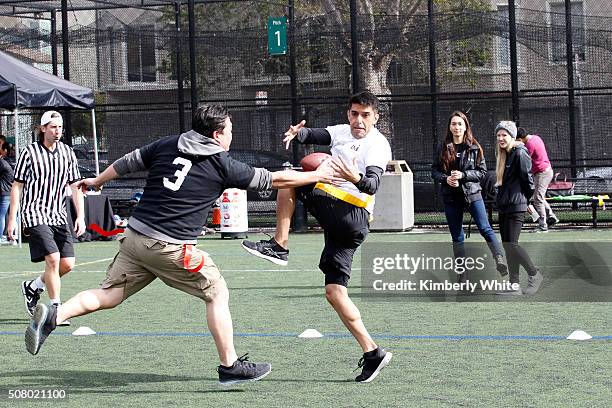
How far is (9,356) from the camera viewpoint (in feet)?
29.5

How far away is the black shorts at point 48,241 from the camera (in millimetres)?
10719

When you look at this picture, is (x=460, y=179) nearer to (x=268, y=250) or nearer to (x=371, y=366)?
(x=268, y=250)

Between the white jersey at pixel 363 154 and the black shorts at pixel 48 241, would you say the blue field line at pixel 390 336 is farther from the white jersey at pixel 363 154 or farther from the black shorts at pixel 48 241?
the white jersey at pixel 363 154

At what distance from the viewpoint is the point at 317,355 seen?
347 inches

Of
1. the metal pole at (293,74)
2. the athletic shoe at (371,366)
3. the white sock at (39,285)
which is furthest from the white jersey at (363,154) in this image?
the metal pole at (293,74)

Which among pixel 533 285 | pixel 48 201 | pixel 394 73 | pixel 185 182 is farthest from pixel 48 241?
pixel 394 73

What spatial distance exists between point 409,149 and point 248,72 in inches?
140

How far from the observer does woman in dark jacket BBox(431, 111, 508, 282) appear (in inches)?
489

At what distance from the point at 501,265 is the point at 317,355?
4.37m

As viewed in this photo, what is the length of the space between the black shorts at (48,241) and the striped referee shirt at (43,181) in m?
0.05

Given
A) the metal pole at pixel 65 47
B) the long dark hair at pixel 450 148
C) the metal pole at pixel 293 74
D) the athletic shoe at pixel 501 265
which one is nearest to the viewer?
the long dark hair at pixel 450 148

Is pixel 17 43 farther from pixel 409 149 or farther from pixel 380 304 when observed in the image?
pixel 380 304

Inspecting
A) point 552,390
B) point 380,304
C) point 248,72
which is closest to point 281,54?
point 248,72

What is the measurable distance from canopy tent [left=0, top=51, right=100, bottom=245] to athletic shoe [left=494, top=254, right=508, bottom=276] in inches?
383
